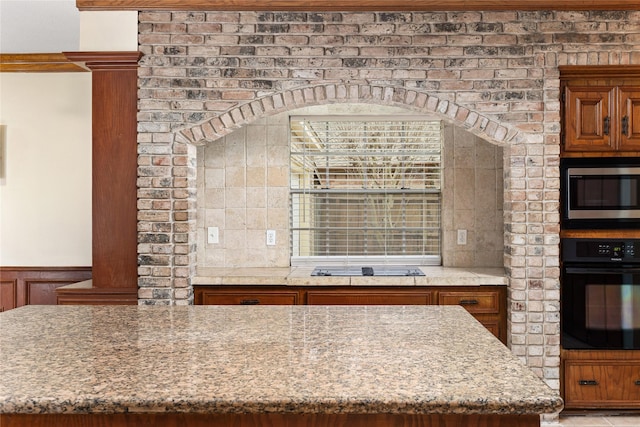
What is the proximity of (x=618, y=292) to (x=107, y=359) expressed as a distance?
10.6ft

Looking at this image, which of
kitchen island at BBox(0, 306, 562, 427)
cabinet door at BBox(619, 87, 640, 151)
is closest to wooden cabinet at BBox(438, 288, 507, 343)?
cabinet door at BBox(619, 87, 640, 151)

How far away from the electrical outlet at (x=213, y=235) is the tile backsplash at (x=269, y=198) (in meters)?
0.03

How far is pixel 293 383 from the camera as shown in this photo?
1.31m

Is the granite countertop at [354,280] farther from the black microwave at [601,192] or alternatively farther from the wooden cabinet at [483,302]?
the black microwave at [601,192]

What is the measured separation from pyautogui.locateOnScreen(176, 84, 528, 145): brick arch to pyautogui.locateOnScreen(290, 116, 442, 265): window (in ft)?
3.07

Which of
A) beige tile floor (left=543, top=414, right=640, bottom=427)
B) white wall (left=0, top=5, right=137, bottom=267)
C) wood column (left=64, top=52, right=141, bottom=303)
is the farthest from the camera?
white wall (left=0, top=5, right=137, bottom=267)

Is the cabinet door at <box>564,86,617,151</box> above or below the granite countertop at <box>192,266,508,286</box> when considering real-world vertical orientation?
above

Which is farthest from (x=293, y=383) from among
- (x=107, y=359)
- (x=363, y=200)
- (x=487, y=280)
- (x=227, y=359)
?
(x=363, y=200)

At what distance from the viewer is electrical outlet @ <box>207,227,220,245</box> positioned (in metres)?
4.29

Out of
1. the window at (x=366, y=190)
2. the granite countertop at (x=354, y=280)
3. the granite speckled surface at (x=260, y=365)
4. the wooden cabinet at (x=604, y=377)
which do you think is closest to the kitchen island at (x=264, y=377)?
the granite speckled surface at (x=260, y=365)

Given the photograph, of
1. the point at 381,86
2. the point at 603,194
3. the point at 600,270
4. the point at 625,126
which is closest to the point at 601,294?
the point at 600,270

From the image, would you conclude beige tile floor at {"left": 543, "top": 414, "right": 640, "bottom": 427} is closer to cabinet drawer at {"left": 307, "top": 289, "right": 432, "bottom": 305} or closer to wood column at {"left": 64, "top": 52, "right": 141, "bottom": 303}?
cabinet drawer at {"left": 307, "top": 289, "right": 432, "bottom": 305}

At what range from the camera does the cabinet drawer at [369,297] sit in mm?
3586

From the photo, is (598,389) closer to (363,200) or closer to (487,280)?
(487,280)
